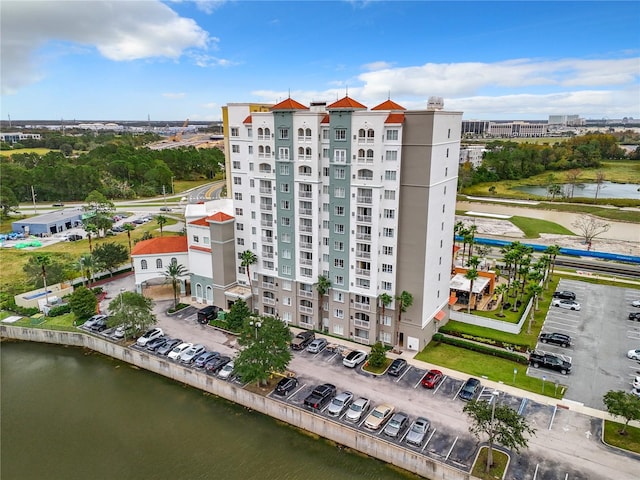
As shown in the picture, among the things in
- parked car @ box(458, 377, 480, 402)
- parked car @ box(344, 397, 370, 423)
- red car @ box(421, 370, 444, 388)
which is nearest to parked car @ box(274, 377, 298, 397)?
parked car @ box(344, 397, 370, 423)

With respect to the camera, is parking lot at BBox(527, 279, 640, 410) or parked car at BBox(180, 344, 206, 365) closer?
parking lot at BBox(527, 279, 640, 410)

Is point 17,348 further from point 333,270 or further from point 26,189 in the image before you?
point 26,189

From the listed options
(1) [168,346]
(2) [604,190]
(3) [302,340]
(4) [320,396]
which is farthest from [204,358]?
(2) [604,190]

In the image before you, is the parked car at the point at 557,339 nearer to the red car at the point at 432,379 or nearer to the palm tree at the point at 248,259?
the red car at the point at 432,379

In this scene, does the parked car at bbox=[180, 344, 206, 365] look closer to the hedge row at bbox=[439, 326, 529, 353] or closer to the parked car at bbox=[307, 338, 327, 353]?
the parked car at bbox=[307, 338, 327, 353]

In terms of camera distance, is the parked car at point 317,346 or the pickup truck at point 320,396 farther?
the parked car at point 317,346

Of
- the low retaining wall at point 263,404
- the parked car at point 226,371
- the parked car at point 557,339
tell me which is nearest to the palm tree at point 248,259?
the parked car at point 226,371
